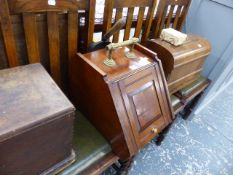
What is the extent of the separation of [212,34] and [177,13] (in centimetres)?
42

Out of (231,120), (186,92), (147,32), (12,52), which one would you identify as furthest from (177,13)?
(231,120)

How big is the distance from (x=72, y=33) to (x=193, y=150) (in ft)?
5.17

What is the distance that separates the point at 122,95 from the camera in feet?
3.06

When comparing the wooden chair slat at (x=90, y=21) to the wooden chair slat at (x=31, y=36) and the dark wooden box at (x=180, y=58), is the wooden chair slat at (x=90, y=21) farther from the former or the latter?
the dark wooden box at (x=180, y=58)

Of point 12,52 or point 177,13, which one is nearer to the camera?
point 12,52

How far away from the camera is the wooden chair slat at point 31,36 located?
2.67 ft

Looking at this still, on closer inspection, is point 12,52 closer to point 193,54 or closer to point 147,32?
point 147,32

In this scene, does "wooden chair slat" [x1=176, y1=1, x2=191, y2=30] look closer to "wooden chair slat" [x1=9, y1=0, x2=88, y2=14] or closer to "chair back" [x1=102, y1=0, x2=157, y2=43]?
"chair back" [x1=102, y1=0, x2=157, y2=43]

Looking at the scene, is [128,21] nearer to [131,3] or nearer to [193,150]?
[131,3]

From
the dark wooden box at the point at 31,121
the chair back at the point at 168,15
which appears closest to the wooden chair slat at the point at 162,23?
the chair back at the point at 168,15

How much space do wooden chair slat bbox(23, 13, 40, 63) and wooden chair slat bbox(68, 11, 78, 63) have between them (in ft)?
0.55

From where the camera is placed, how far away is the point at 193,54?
1.40m

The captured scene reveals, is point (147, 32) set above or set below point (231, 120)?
above

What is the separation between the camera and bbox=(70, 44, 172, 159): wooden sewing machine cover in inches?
36.3
